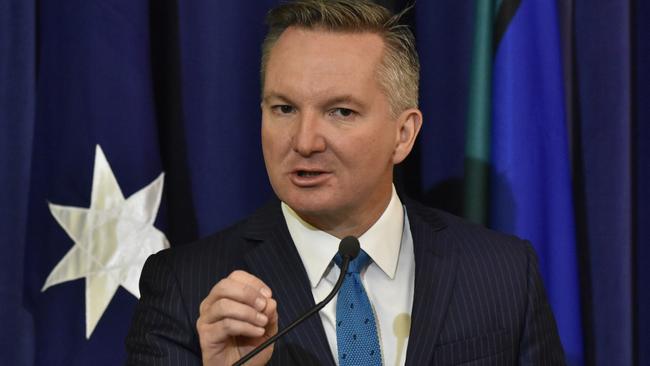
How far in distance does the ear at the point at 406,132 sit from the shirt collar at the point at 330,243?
0.11 meters

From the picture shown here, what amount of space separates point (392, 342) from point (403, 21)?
890 mm

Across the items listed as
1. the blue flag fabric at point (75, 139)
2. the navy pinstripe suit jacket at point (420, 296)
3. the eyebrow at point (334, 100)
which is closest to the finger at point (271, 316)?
the navy pinstripe suit jacket at point (420, 296)

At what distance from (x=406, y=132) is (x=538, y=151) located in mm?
497

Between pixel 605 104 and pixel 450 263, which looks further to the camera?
pixel 605 104

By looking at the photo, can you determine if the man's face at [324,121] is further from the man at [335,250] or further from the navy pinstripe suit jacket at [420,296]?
the navy pinstripe suit jacket at [420,296]

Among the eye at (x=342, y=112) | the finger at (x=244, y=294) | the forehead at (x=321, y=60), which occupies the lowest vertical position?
the finger at (x=244, y=294)

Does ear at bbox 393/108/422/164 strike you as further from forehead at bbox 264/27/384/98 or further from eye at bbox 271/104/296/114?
eye at bbox 271/104/296/114

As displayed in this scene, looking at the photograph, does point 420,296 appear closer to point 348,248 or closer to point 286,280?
point 286,280

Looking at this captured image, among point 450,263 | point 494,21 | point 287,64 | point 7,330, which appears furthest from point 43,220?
point 494,21

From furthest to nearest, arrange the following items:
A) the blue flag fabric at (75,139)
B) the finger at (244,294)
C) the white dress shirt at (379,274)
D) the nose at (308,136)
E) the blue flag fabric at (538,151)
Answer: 1. the blue flag fabric at (538,151)
2. the blue flag fabric at (75,139)
3. the white dress shirt at (379,274)
4. the nose at (308,136)
5. the finger at (244,294)

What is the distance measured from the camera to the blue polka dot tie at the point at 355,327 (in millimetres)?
1581

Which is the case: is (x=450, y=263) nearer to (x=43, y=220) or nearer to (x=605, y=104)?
(x=605, y=104)

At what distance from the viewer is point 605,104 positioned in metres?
2.12
